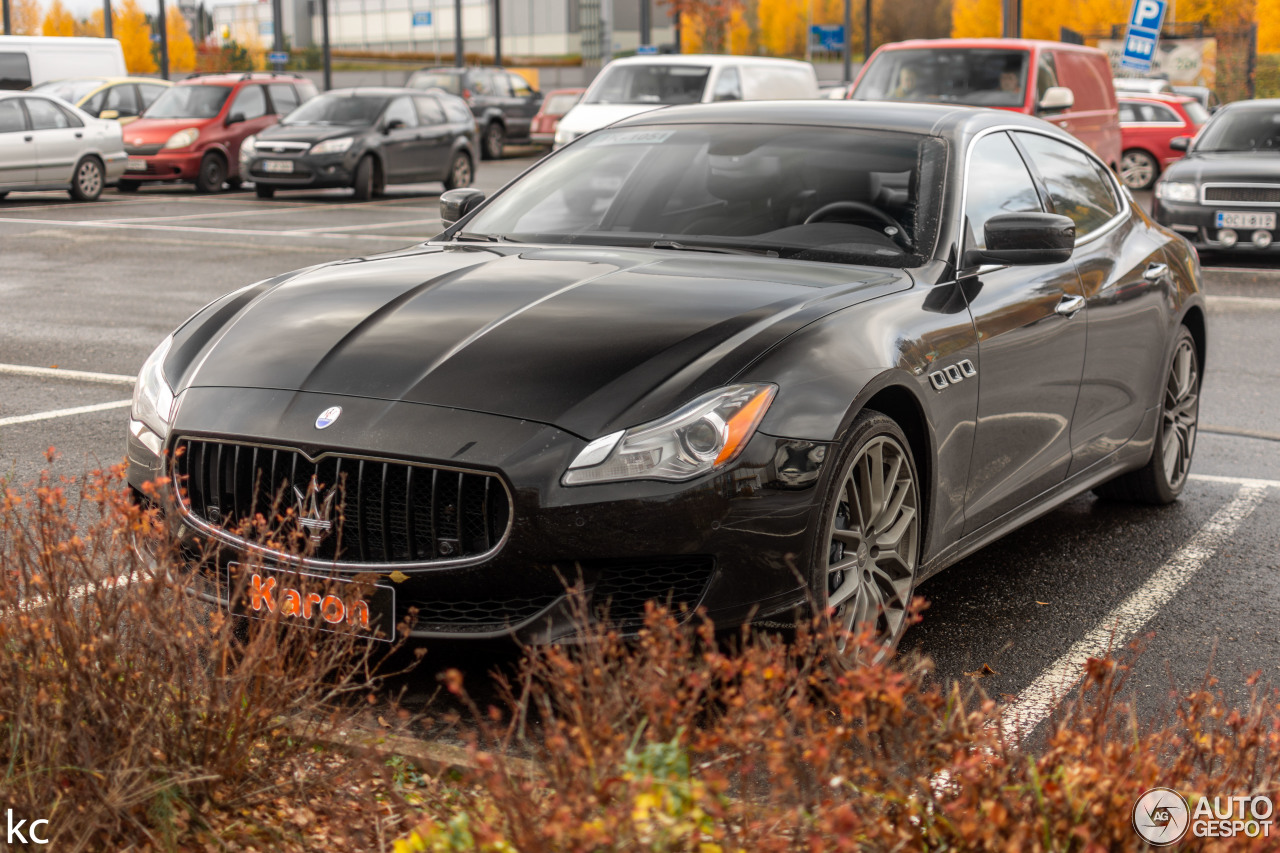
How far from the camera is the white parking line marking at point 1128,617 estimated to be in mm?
4125

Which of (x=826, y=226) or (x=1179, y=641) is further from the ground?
(x=826, y=226)

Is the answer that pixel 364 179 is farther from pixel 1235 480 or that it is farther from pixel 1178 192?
pixel 1235 480

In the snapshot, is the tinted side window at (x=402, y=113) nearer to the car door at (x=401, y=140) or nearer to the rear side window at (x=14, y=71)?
the car door at (x=401, y=140)

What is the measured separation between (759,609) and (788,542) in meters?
0.17

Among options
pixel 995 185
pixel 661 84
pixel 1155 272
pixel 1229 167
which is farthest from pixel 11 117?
pixel 995 185

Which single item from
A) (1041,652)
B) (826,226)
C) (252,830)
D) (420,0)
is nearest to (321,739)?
(252,830)

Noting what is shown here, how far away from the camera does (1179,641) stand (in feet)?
15.8

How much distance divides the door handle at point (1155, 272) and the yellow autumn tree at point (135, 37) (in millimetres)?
74891

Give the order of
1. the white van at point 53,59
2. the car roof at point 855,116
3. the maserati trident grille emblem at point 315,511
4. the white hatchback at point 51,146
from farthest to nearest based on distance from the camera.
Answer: the white van at point 53,59
the white hatchback at point 51,146
the car roof at point 855,116
the maserati trident grille emblem at point 315,511

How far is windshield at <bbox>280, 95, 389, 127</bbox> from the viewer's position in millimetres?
23141

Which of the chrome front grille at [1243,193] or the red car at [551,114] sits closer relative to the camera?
the chrome front grille at [1243,193]

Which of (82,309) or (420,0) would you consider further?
(420,0)

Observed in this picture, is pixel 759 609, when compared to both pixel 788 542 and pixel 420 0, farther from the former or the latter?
pixel 420 0

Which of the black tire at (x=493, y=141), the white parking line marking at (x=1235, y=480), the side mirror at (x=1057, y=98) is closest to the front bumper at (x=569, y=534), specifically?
the white parking line marking at (x=1235, y=480)
